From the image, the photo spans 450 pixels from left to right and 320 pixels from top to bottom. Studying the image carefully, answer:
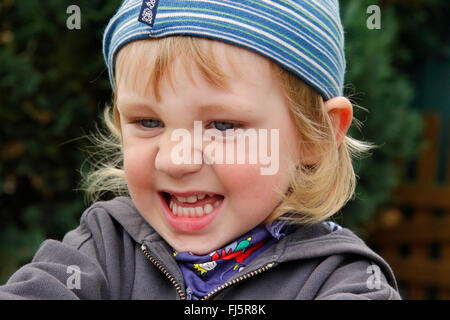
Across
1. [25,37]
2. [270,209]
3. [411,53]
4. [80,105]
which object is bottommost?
[270,209]

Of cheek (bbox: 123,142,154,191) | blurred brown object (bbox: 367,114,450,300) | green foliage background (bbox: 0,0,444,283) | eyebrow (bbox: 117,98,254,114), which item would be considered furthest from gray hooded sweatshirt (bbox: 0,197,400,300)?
blurred brown object (bbox: 367,114,450,300)

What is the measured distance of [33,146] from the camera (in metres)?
3.22

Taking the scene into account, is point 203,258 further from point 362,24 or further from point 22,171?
point 362,24

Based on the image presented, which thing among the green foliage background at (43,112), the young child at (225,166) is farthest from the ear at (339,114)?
the green foliage background at (43,112)

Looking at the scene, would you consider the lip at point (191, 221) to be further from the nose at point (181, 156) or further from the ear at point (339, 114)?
the ear at point (339, 114)

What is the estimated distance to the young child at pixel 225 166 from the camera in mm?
1459

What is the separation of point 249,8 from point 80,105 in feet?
6.60

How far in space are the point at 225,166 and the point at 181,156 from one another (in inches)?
4.7

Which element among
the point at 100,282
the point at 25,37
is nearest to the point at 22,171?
the point at 25,37

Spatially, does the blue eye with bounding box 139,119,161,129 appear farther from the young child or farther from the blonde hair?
the blonde hair

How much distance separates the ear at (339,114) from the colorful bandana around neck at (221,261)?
1.11 ft

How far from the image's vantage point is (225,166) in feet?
→ 4.84
